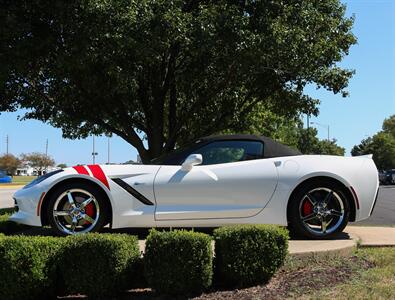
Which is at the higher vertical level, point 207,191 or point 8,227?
point 207,191

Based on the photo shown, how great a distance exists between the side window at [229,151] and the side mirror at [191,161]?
26 cm

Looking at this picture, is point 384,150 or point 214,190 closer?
point 214,190

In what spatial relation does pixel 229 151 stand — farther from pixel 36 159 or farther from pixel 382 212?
pixel 36 159

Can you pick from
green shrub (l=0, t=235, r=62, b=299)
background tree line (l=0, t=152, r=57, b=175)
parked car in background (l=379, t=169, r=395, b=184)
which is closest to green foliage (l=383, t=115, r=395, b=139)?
parked car in background (l=379, t=169, r=395, b=184)

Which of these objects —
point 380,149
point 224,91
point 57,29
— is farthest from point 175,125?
point 380,149

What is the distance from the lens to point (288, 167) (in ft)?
19.9

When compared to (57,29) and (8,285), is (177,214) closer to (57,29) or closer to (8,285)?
(8,285)

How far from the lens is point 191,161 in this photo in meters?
5.86

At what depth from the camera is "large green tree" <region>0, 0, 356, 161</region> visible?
8867 mm

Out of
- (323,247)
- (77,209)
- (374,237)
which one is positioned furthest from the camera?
(374,237)

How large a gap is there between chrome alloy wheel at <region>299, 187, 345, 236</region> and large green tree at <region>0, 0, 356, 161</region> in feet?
13.6

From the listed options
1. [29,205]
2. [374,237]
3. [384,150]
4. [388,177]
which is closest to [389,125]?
[384,150]

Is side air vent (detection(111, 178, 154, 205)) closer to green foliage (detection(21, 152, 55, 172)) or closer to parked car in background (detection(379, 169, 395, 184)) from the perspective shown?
parked car in background (detection(379, 169, 395, 184))

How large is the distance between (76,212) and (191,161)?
1468mm
